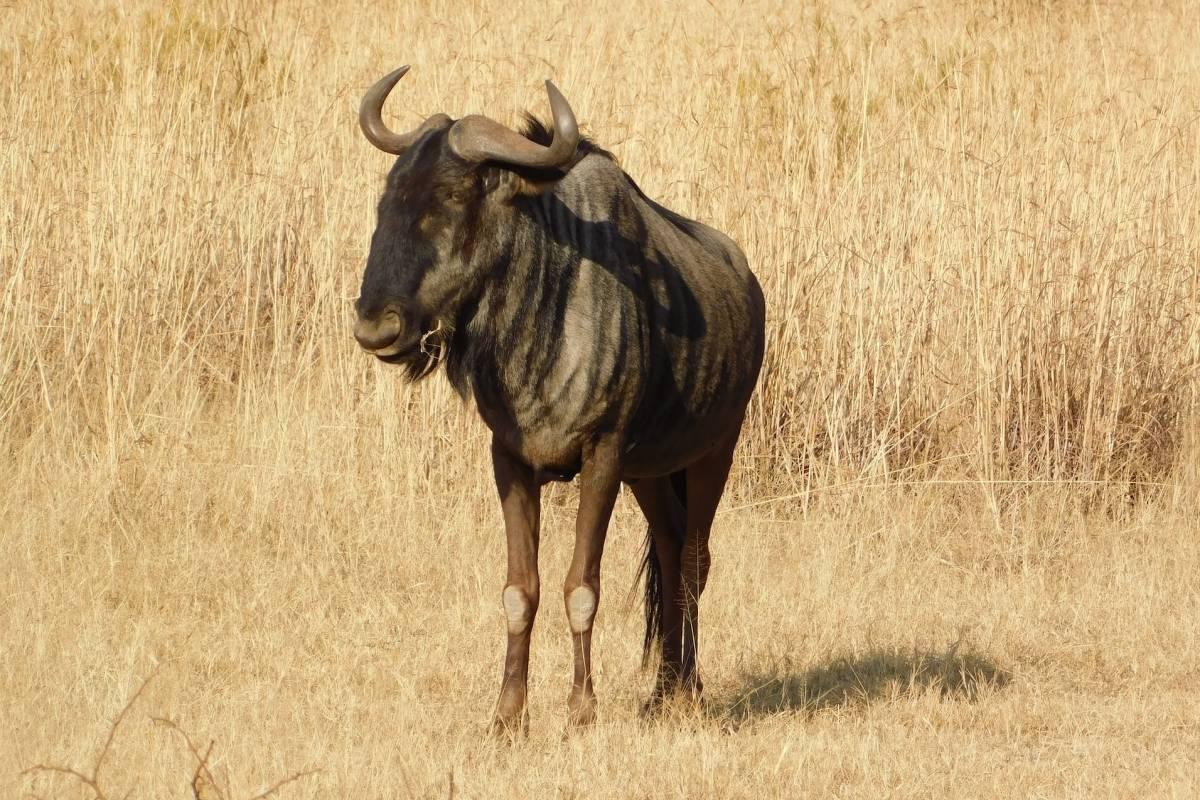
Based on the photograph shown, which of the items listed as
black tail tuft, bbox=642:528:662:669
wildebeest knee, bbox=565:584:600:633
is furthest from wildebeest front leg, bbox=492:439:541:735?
black tail tuft, bbox=642:528:662:669

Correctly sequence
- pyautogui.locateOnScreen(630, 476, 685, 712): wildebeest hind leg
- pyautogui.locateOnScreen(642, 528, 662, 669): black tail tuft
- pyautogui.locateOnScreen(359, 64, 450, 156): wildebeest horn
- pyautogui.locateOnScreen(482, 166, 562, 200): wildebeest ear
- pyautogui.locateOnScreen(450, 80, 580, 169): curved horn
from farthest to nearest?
Answer: pyautogui.locateOnScreen(642, 528, 662, 669): black tail tuft → pyautogui.locateOnScreen(630, 476, 685, 712): wildebeest hind leg → pyautogui.locateOnScreen(359, 64, 450, 156): wildebeest horn → pyautogui.locateOnScreen(482, 166, 562, 200): wildebeest ear → pyautogui.locateOnScreen(450, 80, 580, 169): curved horn

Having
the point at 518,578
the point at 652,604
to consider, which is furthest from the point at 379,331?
the point at 652,604

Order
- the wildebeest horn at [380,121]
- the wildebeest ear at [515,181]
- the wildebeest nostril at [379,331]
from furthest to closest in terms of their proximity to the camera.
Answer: the wildebeest horn at [380,121] → the wildebeest ear at [515,181] → the wildebeest nostril at [379,331]

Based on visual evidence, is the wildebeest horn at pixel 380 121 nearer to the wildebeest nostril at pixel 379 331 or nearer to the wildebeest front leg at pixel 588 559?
the wildebeest nostril at pixel 379 331

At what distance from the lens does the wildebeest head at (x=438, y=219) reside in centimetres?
446

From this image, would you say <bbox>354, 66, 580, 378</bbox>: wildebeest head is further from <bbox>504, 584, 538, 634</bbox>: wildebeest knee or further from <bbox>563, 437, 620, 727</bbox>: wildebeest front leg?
<bbox>504, 584, 538, 634</bbox>: wildebeest knee

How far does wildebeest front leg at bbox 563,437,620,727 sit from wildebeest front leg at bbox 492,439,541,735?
14 centimetres

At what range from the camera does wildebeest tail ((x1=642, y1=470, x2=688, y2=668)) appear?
5785 millimetres

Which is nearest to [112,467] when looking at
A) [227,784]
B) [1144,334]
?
[227,784]

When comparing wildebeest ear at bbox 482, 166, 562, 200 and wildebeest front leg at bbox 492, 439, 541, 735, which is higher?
wildebeest ear at bbox 482, 166, 562, 200

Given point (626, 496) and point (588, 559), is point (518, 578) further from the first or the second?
point (626, 496)

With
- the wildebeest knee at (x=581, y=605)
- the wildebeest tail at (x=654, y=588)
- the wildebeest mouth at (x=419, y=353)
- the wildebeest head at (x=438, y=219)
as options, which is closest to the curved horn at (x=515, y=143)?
the wildebeest head at (x=438, y=219)

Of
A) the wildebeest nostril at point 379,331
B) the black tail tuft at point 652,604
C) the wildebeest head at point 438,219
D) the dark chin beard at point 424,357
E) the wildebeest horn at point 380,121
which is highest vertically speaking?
the wildebeest horn at point 380,121

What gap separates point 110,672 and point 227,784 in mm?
1299
